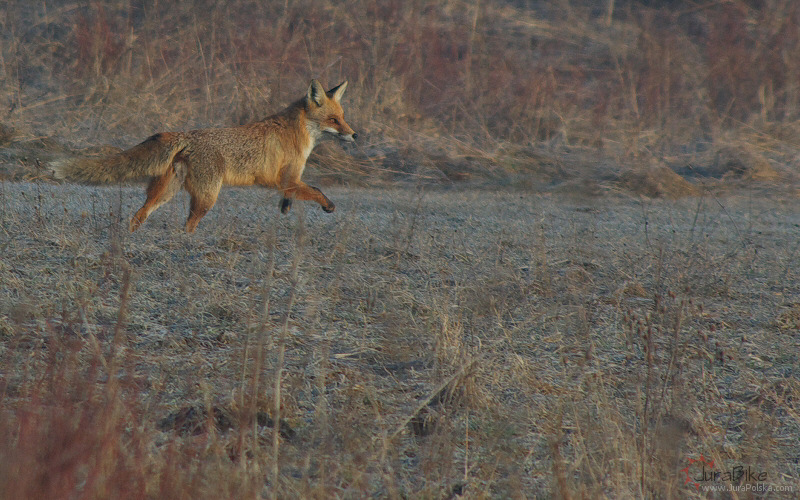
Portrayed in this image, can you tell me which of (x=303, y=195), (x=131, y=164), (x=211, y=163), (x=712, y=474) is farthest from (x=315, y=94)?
(x=712, y=474)

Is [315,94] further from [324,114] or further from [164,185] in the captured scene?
[164,185]

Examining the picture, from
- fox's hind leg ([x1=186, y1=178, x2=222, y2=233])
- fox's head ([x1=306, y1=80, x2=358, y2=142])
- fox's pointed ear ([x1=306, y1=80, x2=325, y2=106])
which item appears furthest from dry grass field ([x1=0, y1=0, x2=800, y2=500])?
fox's pointed ear ([x1=306, y1=80, x2=325, y2=106])

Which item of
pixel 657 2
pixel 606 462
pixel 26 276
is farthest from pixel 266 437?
pixel 657 2

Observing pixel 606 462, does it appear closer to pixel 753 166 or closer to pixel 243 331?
pixel 243 331

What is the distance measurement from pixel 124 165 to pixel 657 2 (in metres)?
15.9

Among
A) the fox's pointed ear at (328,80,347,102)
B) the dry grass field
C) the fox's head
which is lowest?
the dry grass field

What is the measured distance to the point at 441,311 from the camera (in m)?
4.22

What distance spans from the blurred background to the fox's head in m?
1.58

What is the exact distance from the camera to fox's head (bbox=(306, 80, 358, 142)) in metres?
7.57

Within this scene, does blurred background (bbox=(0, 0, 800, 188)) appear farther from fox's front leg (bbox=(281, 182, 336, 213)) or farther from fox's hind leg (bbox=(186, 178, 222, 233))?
fox's hind leg (bbox=(186, 178, 222, 233))

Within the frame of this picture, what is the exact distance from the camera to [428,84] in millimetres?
12609

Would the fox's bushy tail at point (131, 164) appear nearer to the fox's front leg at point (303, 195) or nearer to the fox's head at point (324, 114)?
the fox's front leg at point (303, 195)

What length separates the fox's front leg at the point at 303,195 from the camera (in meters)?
6.79

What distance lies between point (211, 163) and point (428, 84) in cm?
696
